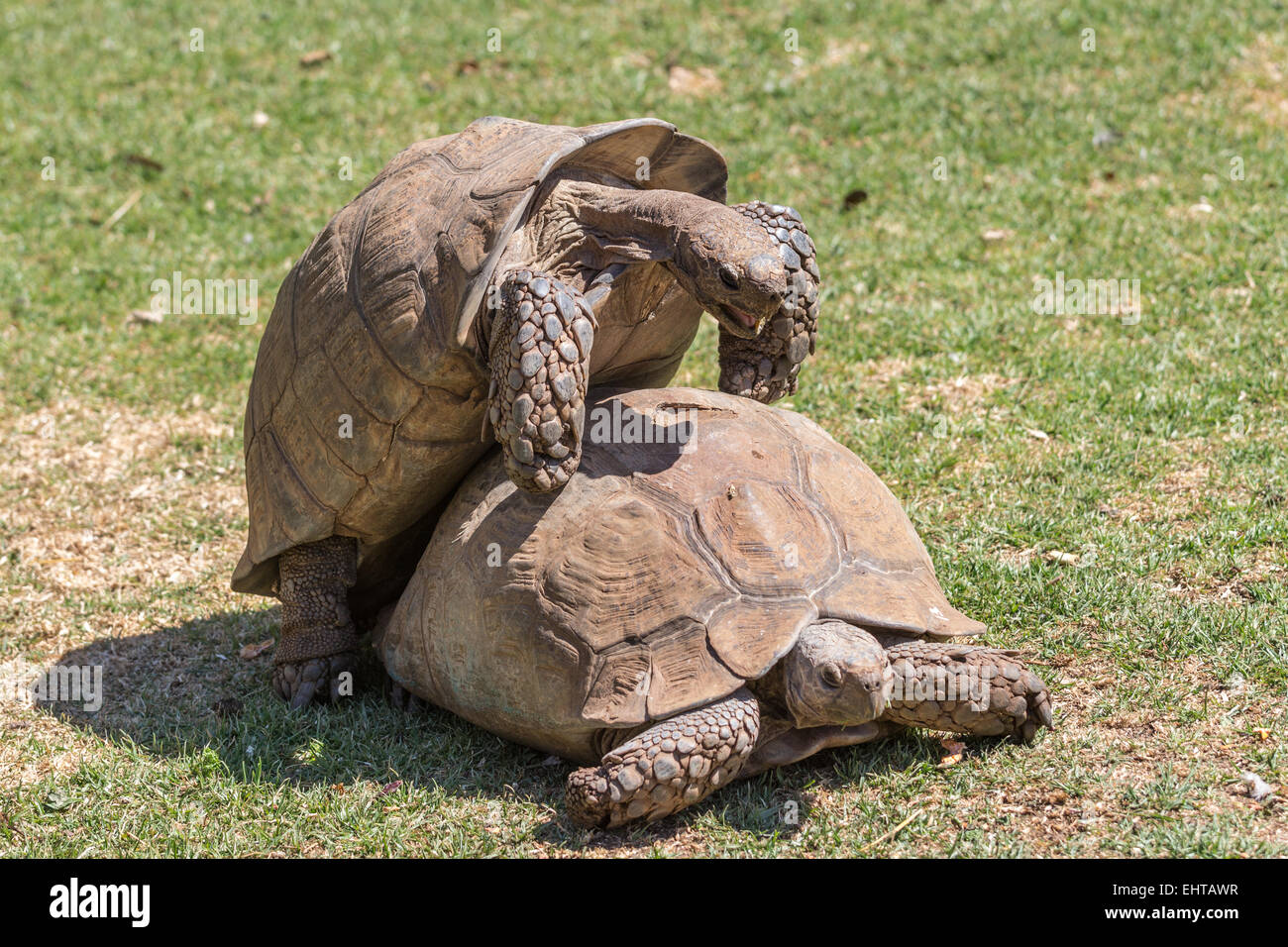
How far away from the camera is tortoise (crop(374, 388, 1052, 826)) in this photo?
3578 mm

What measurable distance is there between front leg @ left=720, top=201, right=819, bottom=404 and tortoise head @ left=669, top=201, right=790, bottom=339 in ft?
0.54

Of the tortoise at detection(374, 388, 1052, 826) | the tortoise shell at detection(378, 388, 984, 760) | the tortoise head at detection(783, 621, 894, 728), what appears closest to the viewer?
the tortoise head at detection(783, 621, 894, 728)

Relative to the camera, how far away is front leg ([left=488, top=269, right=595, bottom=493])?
12.0ft

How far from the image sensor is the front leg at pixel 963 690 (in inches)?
146

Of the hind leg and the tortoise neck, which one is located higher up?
the tortoise neck

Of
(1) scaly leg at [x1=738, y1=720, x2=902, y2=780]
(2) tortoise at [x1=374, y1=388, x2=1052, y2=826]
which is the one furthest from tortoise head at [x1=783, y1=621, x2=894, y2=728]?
(1) scaly leg at [x1=738, y1=720, x2=902, y2=780]

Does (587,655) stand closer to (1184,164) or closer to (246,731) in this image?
(246,731)

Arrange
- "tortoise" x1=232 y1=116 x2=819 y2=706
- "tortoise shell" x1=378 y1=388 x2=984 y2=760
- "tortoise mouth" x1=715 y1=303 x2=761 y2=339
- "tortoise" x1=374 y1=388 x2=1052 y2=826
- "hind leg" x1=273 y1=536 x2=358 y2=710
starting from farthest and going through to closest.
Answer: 1. "hind leg" x1=273 y1=536 x2=358 y2=710
2. "tortoise mouth" x1=715 y1=303 x2=761 y2=339
3. "tortoise" x1=232 y1=116 x2=819 y2=706
4. "tortoise shell" x1=378 y1=388 x2=984 y2=760
5. "tortoise" x1=374 y1=388 x2=1052 y2=826

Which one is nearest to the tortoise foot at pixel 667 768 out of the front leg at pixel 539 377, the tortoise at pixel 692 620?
the tortoise at pixel 692 620

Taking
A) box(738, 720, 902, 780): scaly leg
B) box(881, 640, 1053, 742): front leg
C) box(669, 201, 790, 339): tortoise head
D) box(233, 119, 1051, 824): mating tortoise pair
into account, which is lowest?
box(738, 720, 902, 780): scaly leg

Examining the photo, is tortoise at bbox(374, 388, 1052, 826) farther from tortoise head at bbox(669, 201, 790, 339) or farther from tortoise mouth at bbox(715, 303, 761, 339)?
tortoise head at bbox(669, 201, 790, 339)

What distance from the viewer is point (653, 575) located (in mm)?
3762

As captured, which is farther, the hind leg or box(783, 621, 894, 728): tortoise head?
the hind leg

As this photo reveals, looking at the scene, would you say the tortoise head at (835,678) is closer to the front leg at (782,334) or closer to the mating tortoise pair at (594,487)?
the mating tortoise pair at (594,487)
